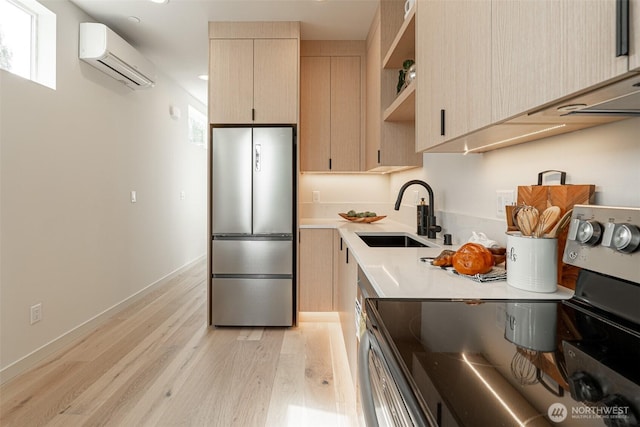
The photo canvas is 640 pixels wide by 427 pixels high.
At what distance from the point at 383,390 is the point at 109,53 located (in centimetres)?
321

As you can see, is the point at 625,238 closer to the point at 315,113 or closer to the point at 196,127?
the point at 315,113

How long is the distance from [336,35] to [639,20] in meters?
3.05

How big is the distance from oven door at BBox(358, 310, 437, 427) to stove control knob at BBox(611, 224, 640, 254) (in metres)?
0.56

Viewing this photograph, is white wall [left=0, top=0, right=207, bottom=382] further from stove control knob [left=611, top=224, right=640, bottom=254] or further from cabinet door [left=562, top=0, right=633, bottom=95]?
stove control knob [left=611, top=224, right=640, bottom=254]

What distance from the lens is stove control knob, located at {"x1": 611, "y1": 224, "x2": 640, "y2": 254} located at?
2.46 ft

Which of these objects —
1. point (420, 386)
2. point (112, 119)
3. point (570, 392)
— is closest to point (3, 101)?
point (112, 119)

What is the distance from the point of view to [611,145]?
988 millimetres

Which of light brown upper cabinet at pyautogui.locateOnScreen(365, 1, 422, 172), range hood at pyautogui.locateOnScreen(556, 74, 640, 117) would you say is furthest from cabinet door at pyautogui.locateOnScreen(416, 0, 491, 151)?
light brown upper cabinet at pyautogui.locateOnScreen(365, 1, 422, 172)

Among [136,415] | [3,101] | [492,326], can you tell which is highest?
[3,101]

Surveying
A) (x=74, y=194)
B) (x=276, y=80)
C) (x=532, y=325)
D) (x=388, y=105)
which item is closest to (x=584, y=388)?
(x=532, y=325)

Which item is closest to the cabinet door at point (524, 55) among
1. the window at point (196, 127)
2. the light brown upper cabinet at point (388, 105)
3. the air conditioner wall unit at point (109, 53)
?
the light brown upper cabinet at point (388, 105)

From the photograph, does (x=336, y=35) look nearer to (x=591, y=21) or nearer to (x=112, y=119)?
(x=112, y=119)

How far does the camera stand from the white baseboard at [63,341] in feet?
7.05

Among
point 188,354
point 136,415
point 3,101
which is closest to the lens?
point 136,415
